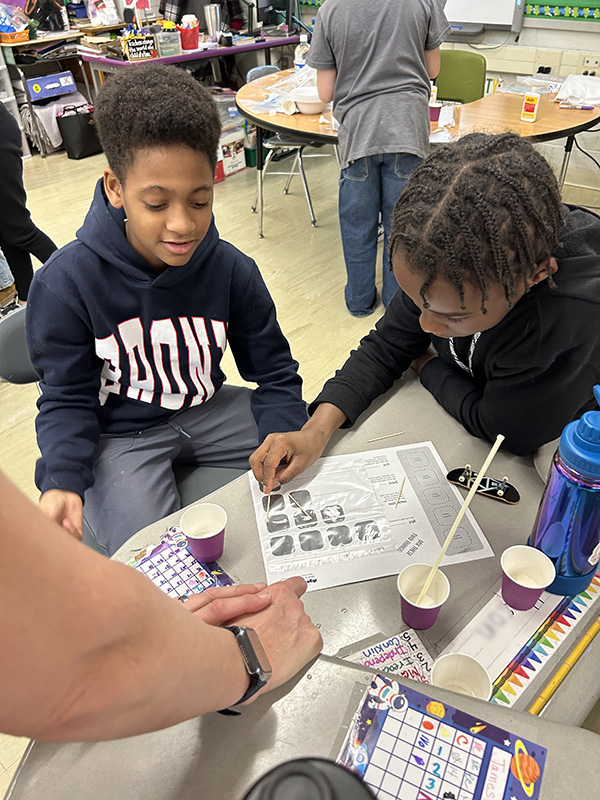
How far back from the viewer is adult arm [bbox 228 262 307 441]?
4.34ft

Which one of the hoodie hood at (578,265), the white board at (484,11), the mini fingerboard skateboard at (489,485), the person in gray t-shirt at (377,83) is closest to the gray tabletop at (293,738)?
the mini fingerboard skateboard at (489,485)

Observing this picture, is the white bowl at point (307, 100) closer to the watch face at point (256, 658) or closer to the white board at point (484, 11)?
the white board at point (484, 11)

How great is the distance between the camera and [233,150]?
4453 mm

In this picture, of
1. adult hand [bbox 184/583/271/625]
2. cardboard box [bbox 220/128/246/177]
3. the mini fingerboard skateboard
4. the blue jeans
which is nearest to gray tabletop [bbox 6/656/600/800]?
adult hand [bbox 184/583/271/625]

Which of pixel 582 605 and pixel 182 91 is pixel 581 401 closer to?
pixel 582 605

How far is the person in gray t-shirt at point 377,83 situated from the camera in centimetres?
226

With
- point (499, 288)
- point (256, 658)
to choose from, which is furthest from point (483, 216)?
point (256, 658)

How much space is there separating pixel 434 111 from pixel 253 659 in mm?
2807

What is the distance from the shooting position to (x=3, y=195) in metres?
2.51

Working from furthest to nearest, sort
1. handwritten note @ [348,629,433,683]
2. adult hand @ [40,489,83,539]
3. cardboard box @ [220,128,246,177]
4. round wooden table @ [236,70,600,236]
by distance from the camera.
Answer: cardboard box @ [220,128,246,177] → round wooden table @ [236,70,600,236] → adult hand @ [40,489,83,539] → handwritten note @ [348,629,433,683]

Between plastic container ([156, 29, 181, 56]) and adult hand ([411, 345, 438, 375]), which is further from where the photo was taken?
plastic container ([156, 29, 181, 56])

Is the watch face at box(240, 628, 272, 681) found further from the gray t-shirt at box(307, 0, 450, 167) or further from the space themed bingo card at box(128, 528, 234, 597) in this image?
the gray t-shirt at box(307, 0, 450, 167)

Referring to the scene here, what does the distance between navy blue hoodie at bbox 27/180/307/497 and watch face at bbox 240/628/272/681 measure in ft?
2.16

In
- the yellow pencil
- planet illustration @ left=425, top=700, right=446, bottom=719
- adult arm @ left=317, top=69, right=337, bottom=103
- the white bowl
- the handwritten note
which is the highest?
adult arm @ left=317, top=69, right=337, bottom=103
